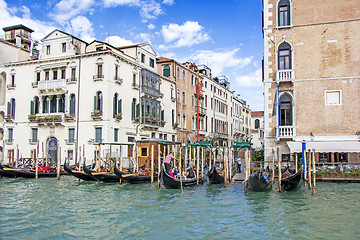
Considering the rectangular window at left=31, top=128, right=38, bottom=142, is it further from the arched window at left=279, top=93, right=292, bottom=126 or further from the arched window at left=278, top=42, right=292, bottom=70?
the arched window at left=278, top=42, right=292, bottom=70

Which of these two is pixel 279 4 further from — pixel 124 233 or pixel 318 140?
pixel 124 233

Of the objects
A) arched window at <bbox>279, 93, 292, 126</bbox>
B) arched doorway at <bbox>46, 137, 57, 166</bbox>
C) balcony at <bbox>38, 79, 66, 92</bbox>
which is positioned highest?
balcony at <bbox>38, 79, 66, 92</bbox>

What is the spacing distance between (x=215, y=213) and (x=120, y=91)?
13.5 meters

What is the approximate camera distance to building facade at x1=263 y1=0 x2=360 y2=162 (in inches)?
569

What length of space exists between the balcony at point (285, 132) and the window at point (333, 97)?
1769 mm

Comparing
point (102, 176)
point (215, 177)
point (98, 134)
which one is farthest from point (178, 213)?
point (98, 134)

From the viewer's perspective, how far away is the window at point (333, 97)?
1455cm

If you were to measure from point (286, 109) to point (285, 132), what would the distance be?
3.19 ft

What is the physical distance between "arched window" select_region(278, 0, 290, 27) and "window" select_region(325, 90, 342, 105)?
11.0ft

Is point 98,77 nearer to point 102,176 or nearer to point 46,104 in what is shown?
point 46,104

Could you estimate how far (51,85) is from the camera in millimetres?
21141

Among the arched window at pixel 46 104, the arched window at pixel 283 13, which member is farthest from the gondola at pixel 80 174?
the arched window at pixel 283 13

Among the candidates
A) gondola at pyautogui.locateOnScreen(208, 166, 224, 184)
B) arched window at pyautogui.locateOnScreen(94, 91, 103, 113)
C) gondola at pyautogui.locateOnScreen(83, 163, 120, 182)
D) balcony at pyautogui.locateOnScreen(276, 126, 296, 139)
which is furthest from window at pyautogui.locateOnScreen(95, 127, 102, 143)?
balcony at pyautogui.locateOnScreen(276, 126, 296, 139)

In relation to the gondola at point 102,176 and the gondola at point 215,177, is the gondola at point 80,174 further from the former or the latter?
the gondola at point 215,177
